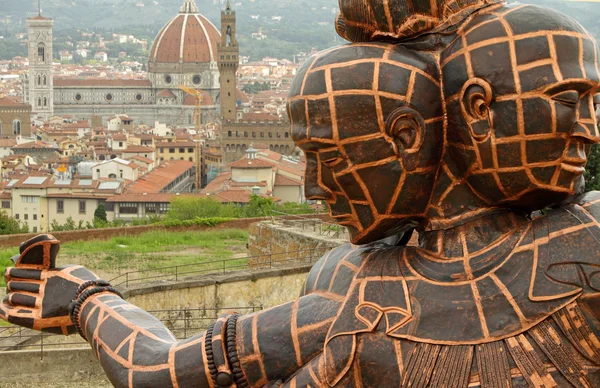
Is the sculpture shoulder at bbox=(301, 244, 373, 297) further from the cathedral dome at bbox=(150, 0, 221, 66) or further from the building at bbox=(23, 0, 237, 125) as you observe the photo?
the cathedral dome at bbox=(150, 0, 221, 66)

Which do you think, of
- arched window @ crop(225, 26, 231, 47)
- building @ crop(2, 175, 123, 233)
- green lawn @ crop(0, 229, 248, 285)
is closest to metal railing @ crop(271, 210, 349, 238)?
green lawn @ crop(0, 229, 248, 285)

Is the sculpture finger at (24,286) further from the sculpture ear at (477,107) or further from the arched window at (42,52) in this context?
the arched window at (42,52)

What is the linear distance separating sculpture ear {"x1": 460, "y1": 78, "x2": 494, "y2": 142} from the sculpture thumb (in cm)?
111

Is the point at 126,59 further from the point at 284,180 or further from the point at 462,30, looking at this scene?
the point at 462,30

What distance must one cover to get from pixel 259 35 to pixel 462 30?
177 metres

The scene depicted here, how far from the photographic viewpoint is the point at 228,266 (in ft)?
49.3

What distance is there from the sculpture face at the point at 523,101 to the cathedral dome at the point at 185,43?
95.5 m

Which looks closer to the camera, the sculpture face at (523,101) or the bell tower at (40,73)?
the sculpture face at (523,101)

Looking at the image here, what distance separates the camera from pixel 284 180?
42.9 meters

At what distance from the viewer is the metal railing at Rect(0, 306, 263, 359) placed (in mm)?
10266

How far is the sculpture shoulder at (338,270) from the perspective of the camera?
2260 mm

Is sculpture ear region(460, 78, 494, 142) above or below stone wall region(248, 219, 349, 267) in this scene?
above

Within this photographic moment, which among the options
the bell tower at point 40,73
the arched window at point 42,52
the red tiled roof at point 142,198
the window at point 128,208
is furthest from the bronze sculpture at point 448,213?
the arched window at point 42,52

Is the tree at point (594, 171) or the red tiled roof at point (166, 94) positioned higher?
the tree at point (594, 171)
